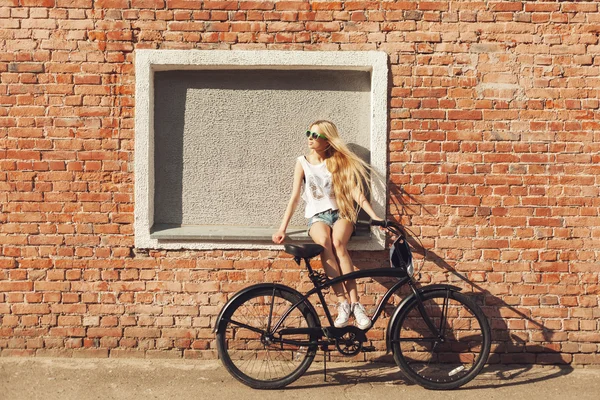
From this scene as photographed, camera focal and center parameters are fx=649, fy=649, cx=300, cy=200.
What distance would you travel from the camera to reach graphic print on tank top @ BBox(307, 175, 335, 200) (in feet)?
16.8

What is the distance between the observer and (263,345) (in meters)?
5.11

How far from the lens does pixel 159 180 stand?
5.48m

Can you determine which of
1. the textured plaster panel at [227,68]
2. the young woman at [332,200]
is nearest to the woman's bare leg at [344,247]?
the young woman at [332,200]

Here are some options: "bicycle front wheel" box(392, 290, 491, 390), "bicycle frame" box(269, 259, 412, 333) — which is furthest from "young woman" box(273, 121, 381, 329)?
"bicycle front wheel" box(392, 290, 491, 390)

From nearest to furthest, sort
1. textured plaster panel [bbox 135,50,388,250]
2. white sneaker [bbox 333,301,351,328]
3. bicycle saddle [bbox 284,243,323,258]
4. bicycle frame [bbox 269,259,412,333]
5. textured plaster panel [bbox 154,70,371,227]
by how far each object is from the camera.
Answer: bicycle saddle [bbox 284,243,323,258] → bicycle frame [bbox 269,259,412,333] → white sneaker [bbox 333,301,351,328] → textured plaster panel [bbox 135,50,388,250] → textured plaster panel [bbox 154,70,371,227]

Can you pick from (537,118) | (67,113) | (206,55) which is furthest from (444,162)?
(67,113)

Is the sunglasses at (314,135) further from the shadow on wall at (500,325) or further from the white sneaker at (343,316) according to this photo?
the white sneaker at (343,316)

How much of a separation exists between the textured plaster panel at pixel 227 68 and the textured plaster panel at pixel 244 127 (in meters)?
0.15

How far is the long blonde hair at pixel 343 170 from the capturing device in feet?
16.6

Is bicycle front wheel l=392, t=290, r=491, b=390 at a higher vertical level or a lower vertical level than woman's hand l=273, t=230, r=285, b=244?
lower

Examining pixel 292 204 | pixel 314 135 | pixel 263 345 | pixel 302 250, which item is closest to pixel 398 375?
pixel 263 345

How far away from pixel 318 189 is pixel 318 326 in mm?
1060

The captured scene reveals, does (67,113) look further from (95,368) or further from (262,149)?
(95,368)

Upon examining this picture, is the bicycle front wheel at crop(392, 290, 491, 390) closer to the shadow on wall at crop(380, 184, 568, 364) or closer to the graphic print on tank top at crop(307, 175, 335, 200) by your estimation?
the shadow on wall at crop(380, 184, 568, 364)
